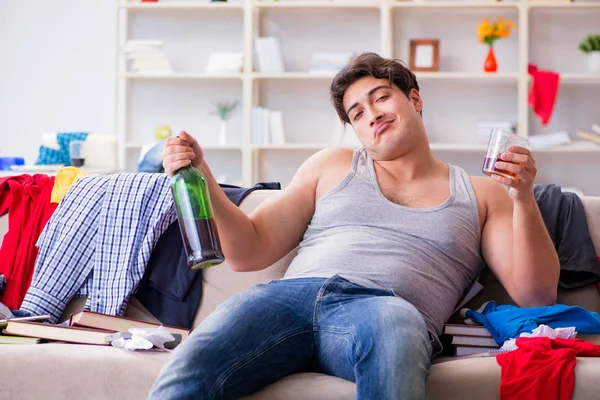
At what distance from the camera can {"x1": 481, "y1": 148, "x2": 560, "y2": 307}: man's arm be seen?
185 centimetres

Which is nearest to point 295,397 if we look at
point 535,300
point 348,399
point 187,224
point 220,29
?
point 348,399

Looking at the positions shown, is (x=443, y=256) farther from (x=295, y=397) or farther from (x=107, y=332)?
(x=107, y=332)

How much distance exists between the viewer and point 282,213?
2191 mm

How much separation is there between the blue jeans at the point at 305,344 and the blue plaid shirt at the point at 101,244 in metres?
0.62

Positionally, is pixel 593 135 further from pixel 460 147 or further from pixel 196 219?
pixel 196 219

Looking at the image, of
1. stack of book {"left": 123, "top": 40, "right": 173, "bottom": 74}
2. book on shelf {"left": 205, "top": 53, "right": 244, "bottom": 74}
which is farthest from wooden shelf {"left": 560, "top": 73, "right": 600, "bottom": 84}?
stack of book {"left": 123, "top": 40, "right": 173, "bottom": 74}

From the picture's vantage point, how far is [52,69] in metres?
5.98

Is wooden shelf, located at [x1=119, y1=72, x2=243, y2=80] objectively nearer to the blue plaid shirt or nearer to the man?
the blue plaid shirt

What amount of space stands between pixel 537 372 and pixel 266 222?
0.78m

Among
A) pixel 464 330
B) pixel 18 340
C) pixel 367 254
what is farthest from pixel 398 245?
pixel 18 340

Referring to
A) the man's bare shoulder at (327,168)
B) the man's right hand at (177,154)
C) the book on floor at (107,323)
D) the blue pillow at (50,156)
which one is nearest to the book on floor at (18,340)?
the book on floor at (107,323)

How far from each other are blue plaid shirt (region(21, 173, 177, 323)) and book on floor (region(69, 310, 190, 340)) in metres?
0.15

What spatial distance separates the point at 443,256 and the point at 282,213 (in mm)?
436

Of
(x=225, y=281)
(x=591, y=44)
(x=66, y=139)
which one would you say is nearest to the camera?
(x=225, y=281)
